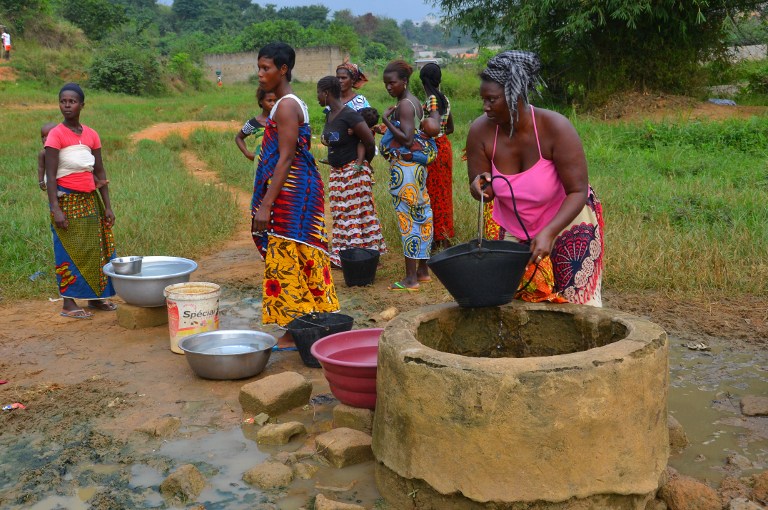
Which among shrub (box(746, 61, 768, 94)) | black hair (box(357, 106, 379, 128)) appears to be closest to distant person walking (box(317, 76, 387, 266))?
black hair (box(357, 106, 379, 128))

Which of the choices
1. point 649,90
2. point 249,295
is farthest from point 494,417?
point 649,90

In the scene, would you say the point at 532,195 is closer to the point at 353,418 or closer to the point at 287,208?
the point at 353,418

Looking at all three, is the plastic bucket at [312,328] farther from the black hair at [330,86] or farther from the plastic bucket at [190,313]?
the black hair at [330,86]

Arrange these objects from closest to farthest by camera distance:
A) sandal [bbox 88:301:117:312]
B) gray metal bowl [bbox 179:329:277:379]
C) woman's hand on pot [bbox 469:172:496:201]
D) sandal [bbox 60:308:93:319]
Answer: woman's hand on pot [bbox 469:172:496:201] < gray metal bowl [bbox 179:329:277:379] < sandal [bbox 60:308:93:319] < sandal [bbox 88:301:117:312]

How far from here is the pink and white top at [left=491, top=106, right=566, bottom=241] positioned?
3.21m

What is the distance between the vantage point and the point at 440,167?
6.60 metres

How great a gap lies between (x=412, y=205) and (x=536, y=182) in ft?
8.83

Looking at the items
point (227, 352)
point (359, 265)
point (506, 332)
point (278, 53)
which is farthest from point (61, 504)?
point (359, 265)

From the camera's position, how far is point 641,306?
5.33 m

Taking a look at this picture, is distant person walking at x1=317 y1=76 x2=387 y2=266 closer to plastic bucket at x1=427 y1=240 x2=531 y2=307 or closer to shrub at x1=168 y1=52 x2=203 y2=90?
plastic bucket at x1=427 y1=240 x2=531 y2=307

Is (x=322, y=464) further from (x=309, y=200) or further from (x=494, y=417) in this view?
(x=309, y=200)

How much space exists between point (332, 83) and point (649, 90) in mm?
9694

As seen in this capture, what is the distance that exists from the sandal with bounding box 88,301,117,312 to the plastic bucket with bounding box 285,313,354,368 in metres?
1.80

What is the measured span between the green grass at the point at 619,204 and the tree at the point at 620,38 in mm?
1424
